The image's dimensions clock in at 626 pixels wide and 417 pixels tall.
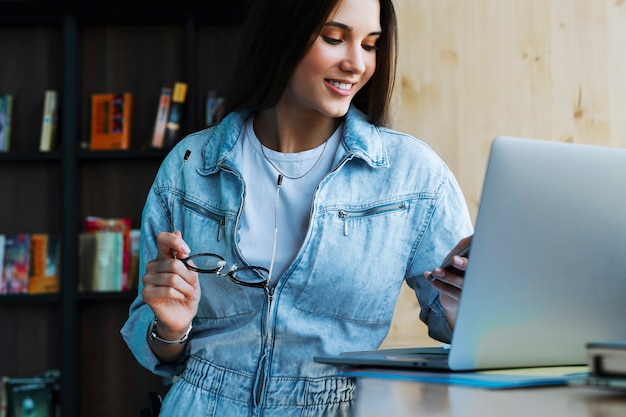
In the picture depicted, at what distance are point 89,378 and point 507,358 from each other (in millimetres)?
2842

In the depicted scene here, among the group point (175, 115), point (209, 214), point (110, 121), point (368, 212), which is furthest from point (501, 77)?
point (110, 121)

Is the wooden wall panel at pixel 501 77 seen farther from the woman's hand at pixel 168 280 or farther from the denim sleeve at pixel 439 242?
the woman's hand at pixel 168 280

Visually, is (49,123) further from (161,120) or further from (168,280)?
(168,280)

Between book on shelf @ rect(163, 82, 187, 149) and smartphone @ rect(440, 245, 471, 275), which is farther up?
book on shelf @ rect(163, 82, 187, 149)

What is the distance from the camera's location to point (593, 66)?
95.3 inches

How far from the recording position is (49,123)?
331cm

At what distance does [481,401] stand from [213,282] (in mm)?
896

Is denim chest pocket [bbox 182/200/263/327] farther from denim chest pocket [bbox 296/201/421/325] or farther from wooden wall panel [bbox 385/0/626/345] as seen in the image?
wooden wall panel [bbox 385/0/626/345]

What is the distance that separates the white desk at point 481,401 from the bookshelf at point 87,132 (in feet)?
8.75

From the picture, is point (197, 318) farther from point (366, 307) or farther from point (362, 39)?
point (362, 39)

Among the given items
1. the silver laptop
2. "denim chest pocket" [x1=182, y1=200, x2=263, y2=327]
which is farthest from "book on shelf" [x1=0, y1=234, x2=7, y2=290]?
the silver laptop

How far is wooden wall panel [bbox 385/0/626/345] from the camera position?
7.93ft

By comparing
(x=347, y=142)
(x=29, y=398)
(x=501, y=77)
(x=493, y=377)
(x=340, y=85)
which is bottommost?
(x=29, y=398)

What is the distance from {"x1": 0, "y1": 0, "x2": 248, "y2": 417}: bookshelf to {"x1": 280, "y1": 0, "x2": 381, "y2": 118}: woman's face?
185 centimetres
